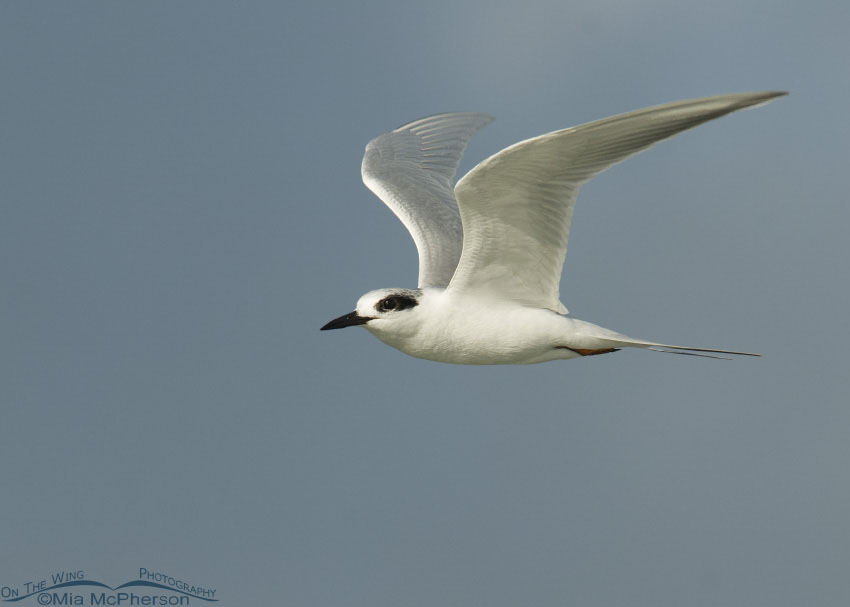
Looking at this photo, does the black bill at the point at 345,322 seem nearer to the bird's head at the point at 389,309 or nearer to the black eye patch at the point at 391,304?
the bird's head at the point at 389,309

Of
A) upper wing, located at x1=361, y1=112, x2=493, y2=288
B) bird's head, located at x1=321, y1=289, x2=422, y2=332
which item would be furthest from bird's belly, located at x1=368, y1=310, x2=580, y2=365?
upper wing, located at x1=361, y1=112, x2=493, y2=288

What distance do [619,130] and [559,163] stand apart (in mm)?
792

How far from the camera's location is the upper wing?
11.9 m

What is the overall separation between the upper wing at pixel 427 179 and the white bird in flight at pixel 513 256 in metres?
0.03

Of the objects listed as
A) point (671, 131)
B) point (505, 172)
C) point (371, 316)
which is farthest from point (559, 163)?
point (371, 316)

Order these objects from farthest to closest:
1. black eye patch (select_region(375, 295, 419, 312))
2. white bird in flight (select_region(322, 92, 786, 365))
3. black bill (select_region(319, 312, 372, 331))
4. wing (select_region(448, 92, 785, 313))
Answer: black bill (select_region(319, 312, 372, 331)) < black eye patch (select_region(375, 295, 419, 312)) < white bird in flight (select_region(322, 92, 786, 365)) < wing (select_region(448, 92, 785, 313))

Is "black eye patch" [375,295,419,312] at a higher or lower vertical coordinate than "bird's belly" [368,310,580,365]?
higher

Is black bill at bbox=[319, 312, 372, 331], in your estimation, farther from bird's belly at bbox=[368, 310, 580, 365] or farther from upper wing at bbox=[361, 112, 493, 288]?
upper wing at bbox=[361, 112, 493, 288]

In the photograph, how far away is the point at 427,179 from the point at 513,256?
4.20 metres

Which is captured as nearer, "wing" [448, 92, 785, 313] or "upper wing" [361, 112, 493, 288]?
"wing" [448, 92, 785, 313]

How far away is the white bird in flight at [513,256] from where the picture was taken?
323 inches

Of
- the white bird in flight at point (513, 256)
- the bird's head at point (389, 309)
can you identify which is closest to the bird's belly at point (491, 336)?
the white bird in flight at point (513, 256)

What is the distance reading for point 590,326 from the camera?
1016 cm

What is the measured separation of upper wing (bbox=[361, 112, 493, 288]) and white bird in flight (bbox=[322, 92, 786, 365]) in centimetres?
3
